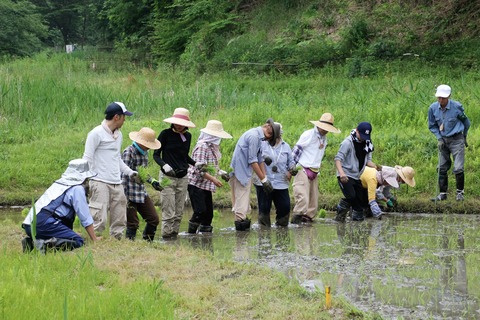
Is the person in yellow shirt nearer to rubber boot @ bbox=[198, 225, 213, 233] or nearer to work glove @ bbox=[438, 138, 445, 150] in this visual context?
work glove @ bbox=[438, 138, 445, 150]

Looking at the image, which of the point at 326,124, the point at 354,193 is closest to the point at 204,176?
the point at 326,124

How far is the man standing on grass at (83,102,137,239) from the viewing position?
32.2 ft

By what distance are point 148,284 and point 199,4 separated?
25.3 metres

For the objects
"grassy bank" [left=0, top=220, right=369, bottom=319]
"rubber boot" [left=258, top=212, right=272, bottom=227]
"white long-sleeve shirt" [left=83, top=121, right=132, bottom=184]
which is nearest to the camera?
"grassy bank" [left=0, top=220, right=369, bottom=319]

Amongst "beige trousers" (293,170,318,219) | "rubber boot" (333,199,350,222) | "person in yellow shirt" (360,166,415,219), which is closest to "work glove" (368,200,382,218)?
"person in yellow shirt" (360,166,415,219)

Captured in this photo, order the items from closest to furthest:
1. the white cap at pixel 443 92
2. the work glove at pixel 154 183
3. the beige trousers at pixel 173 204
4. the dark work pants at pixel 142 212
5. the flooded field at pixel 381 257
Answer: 1. the flooded field at pixel 381 257
2. the work glove at pixel 154 183
3. the dark work pants at pixel 142 212
4. the beige trousers at pixel 173 204
5. the white cap at pixel 443 92

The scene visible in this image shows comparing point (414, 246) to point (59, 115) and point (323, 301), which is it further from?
point (59, 115)

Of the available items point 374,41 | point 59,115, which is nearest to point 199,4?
point 374,41

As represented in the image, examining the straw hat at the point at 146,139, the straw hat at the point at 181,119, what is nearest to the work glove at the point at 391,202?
the straw hat at the point at 181,119

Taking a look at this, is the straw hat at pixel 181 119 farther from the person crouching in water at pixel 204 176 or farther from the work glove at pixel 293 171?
the work glove at pixel 293 171

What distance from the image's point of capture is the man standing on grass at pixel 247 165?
39.3 ft

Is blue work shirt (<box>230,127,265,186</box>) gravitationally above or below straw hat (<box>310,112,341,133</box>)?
below

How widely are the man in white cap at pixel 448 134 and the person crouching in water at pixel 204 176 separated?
13.0ft

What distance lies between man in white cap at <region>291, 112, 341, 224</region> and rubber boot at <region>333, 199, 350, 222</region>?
0.35m
